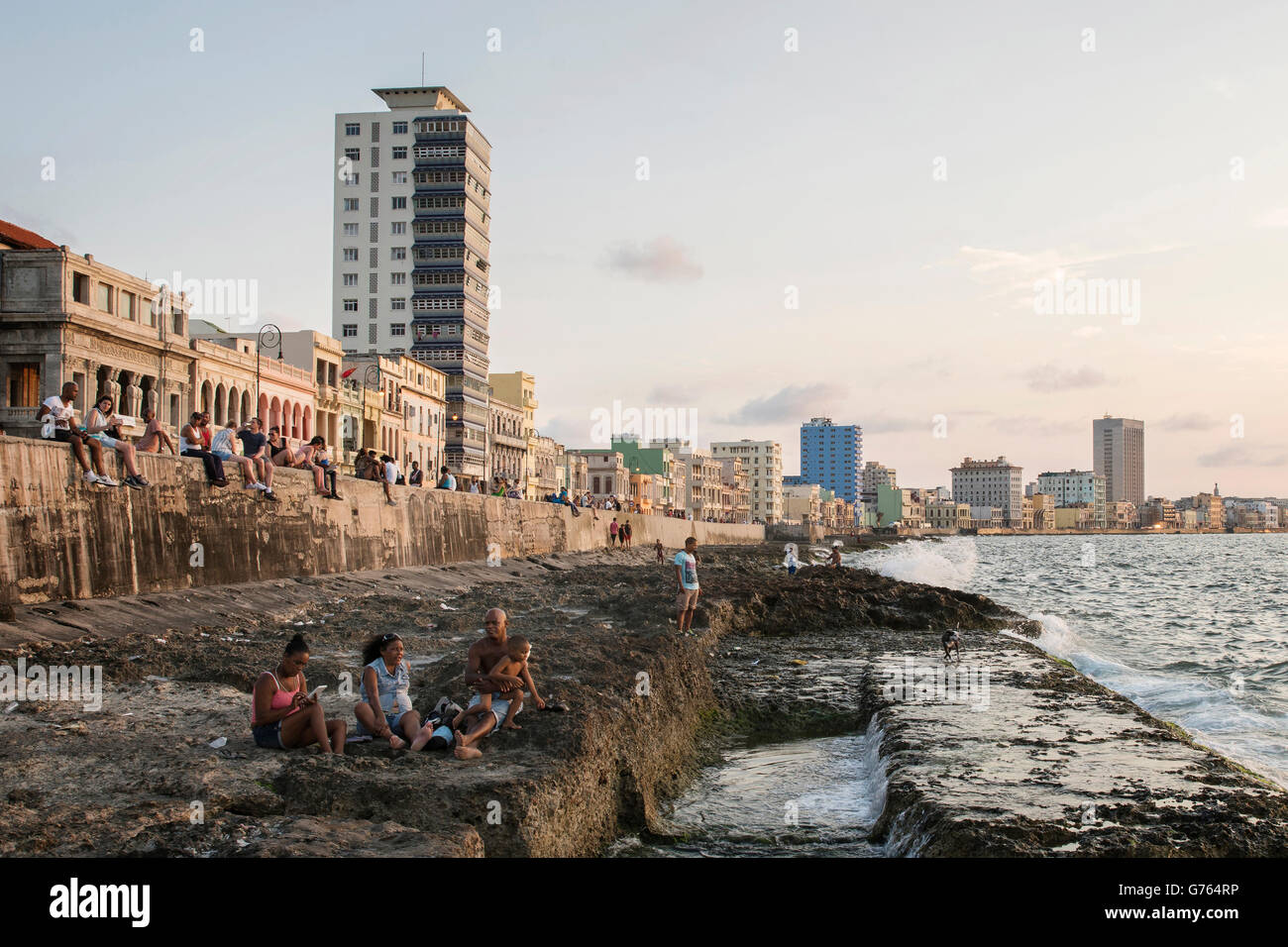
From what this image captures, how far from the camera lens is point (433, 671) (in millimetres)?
10398

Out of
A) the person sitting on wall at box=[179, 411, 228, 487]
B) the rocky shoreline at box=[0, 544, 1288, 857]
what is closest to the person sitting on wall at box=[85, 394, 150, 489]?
the person sitting on wall at box=[179, 411, 228, 487]

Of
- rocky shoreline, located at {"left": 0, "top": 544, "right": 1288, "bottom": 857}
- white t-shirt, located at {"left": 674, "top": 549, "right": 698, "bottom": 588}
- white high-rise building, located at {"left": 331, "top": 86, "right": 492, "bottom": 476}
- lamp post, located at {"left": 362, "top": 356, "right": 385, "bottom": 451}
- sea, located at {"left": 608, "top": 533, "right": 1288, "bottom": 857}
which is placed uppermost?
white high-rise building, located at {"left": 331, "top": 86, "right": 492, "bottom": 476}

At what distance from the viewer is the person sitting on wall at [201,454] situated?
16266 millimetres

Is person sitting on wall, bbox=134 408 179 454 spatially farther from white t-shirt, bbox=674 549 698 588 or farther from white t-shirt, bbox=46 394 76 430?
white t-shirt, bbox=674 549 698 588

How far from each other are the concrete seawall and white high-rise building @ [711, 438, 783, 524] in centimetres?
15669

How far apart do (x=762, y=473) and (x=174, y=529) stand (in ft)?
559

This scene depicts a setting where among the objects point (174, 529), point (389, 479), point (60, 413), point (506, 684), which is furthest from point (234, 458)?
point (506, 684)

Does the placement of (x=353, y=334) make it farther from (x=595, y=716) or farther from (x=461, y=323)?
(x=595, y=716)

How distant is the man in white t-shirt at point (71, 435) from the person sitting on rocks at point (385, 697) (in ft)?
23.6

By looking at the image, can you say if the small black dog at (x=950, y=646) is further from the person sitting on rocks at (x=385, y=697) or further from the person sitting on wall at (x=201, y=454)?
the person sitting on wall at (x=201, y=454)

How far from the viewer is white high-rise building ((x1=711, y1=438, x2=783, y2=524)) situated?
182m
